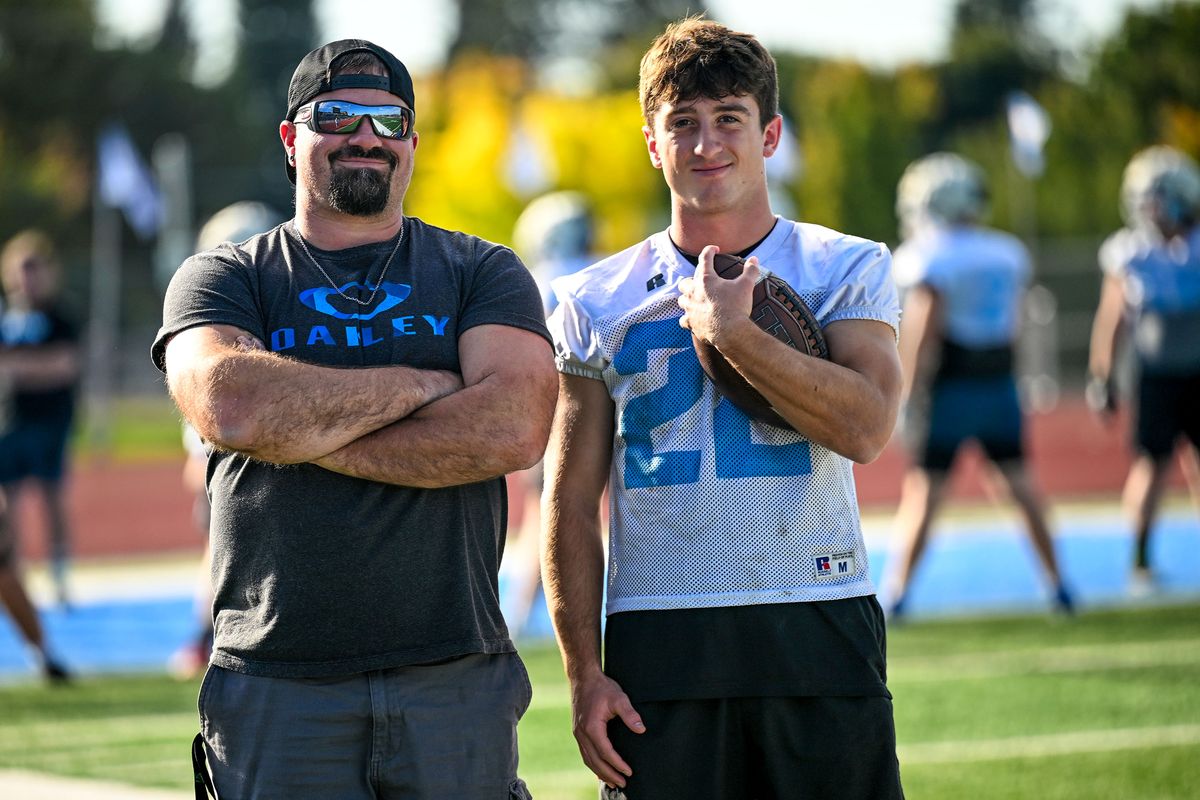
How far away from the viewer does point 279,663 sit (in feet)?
10.7

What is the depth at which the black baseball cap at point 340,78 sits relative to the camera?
351 centimetres

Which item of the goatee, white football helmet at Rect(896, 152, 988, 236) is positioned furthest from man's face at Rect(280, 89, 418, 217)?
white football helmet at Rect(896, 152, 988, 236)

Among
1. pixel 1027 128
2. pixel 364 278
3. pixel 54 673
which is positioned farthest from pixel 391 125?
pixel 1027 128

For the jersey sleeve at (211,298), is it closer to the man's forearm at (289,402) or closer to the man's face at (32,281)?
the man's forearm at (289,402)

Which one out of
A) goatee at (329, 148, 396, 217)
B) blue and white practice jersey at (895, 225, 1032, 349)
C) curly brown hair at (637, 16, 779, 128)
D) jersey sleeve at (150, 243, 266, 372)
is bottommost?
jersey sleeve at (150, 243, 266, 372)

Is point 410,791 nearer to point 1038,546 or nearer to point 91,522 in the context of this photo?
point 1038,546

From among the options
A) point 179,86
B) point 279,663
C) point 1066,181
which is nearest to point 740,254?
point 279,663

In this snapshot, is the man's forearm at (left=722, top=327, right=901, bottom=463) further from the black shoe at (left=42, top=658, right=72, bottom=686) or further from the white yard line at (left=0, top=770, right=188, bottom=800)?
the black shoe at (left=42, top=658, right=72, bottom=686)

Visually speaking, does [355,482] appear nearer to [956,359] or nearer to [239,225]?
[239,225]

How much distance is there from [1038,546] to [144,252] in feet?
145

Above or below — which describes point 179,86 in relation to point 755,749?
above

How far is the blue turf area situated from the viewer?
9.34m

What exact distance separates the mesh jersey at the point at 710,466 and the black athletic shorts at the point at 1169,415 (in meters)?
6.35

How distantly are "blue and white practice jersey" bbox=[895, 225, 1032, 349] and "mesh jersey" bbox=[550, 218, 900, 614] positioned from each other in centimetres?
529
